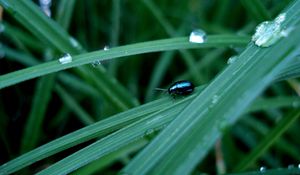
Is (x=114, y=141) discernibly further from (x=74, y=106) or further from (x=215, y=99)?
(x=74, y=106)

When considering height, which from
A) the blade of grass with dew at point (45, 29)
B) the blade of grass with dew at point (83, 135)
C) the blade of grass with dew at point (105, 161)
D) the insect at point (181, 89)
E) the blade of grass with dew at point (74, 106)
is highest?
the blade of grass with dew at point (74, 106)

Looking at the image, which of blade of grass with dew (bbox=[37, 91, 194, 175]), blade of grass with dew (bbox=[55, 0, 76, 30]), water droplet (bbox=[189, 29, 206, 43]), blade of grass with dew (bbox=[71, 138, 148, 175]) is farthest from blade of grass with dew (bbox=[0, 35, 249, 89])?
blade of grass with dew (bbox=[55, 0, 76, 30])

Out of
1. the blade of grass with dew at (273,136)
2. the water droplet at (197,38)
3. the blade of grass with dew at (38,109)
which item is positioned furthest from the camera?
the blade of grass with dew at (38,109)

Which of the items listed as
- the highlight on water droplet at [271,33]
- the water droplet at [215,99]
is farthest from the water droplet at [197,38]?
the water droplet at [215,99]

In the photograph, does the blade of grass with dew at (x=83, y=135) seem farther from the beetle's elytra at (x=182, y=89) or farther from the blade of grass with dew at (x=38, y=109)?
the blade of grass with dew at (x=38, y=109)

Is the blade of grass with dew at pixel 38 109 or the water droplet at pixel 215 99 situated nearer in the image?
the water droplet at pixel 215 99

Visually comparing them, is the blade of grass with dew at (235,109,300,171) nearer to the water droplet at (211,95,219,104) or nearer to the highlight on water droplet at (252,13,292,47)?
the highlight on water droplet at (252,13,292,47)
